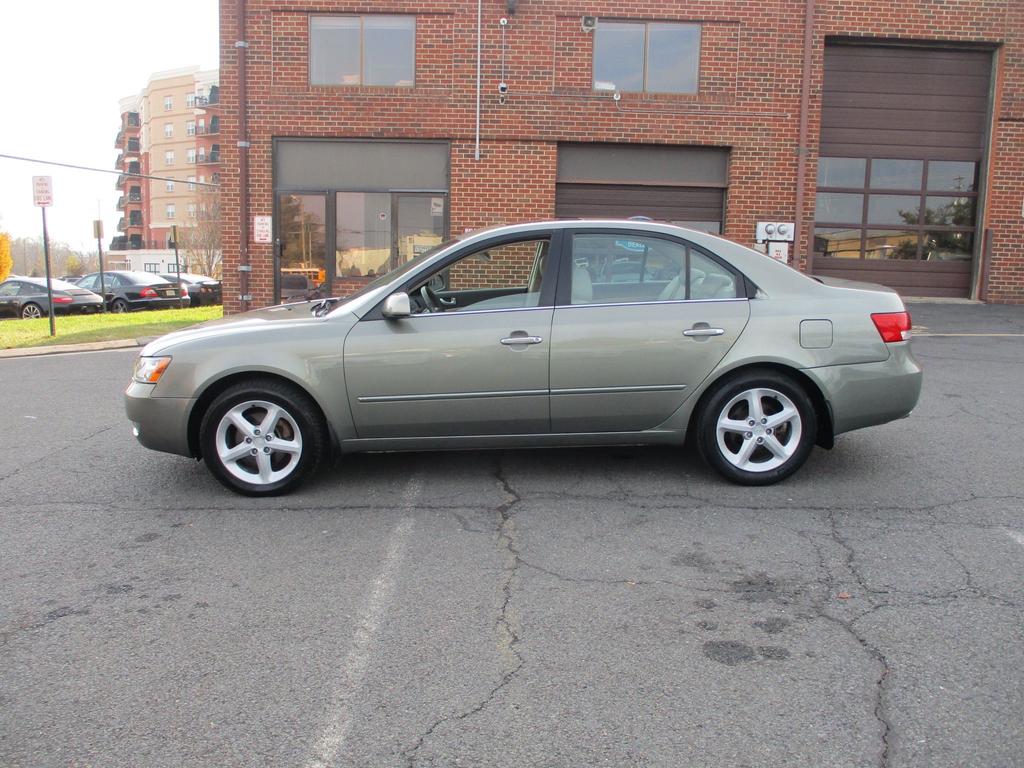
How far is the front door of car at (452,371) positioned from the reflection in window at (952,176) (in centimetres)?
1301

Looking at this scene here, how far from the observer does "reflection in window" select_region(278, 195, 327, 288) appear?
50.5ft

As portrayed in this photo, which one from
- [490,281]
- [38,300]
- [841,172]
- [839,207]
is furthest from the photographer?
[38,300]

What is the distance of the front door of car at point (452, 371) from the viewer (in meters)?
5.25

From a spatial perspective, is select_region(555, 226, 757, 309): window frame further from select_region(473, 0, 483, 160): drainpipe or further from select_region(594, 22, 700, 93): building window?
select_region(594, 22, 700, 93): building window

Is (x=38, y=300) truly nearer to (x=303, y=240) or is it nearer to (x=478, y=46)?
(x=303, y=240)

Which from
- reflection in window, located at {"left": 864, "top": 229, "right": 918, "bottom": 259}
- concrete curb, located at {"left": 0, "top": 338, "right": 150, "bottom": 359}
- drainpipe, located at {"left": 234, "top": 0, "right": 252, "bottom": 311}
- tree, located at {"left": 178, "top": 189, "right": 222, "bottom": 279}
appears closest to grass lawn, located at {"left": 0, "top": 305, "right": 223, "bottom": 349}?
concrete curb, located at {"left": 0, "top": 338, "right": 150, "bottom": 359}

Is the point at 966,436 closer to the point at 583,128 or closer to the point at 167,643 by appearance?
the point at 167,643

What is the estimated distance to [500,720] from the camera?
2.92 metres

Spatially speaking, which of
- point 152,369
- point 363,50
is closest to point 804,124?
point 363,50

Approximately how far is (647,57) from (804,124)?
9.05 ft

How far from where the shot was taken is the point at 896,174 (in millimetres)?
15961

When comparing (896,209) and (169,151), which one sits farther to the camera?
(169,151)

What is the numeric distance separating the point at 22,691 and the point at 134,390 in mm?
2544

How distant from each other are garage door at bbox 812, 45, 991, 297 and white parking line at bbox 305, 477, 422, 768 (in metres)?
13.3
